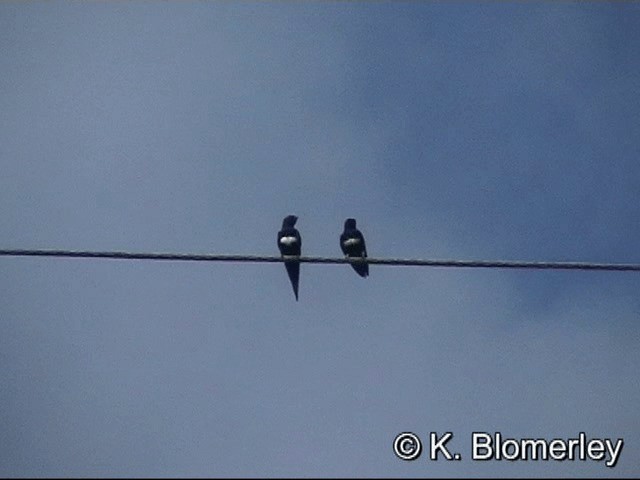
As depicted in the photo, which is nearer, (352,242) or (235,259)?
(235,259)

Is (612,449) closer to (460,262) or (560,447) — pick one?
(560,447)

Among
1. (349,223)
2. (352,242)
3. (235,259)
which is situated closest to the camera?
(235,259)

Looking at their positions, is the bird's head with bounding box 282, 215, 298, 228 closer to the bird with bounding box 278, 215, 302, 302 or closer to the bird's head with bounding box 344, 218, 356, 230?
the bird with bounding box 278, 215, 302, 302

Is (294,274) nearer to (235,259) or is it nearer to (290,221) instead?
(290,221)

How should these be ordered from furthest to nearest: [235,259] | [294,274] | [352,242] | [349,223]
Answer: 1. [349,223]
2. [352,242]
3. [294,274]
4. [235,259]

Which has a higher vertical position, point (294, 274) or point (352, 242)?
point (352, 242)

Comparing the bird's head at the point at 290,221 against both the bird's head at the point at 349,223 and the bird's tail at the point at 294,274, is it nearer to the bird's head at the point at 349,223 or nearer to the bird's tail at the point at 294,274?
the bird's head at the point at 349,223

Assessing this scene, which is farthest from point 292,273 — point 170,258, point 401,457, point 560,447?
point 170,258

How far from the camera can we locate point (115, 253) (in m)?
5.32

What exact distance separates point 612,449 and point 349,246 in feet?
14.7

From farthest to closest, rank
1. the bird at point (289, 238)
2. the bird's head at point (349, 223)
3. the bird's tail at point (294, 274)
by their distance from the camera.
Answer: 1. the bird's head at point (349, 223)
2. the bird at point (289, 238)
3. the bird's tail at point (294, 274)

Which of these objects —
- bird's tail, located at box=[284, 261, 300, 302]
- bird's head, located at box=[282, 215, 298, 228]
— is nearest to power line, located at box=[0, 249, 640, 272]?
bird's tail, located at box=[284, 261, 300, 302]

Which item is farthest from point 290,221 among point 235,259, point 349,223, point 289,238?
point 235,259

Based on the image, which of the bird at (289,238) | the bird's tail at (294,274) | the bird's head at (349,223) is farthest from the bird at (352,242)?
the bird's tail at (294,274)
